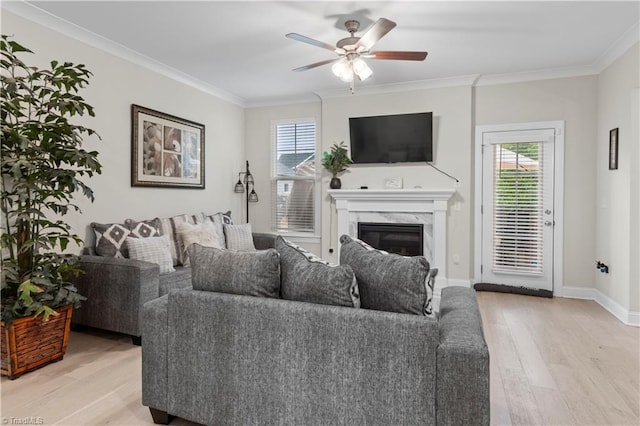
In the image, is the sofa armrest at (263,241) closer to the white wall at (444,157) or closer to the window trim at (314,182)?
the window trim at (314,182)

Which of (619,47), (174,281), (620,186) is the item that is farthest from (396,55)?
(174,281)

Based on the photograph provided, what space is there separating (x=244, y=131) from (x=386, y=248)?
9.46 ft

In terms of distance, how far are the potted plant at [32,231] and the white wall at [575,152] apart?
475 cm

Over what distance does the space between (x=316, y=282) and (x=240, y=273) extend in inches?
14.9

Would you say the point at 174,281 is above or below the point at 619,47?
below

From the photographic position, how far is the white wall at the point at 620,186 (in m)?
3.46

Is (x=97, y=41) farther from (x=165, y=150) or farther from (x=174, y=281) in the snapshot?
(x=174, y=281)

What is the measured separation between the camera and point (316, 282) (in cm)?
167

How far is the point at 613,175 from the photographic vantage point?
3871 mm

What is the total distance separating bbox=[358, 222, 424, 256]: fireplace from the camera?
4.90 m

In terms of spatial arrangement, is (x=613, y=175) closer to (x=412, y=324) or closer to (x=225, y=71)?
(x=412, y=324)

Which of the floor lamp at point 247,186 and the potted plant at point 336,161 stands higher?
the potted plant at point 336,161

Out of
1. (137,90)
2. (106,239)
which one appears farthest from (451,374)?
(137,90)

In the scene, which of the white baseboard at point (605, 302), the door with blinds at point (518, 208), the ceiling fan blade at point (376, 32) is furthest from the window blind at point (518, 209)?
the ceiling fan blade at point (376, 32)
